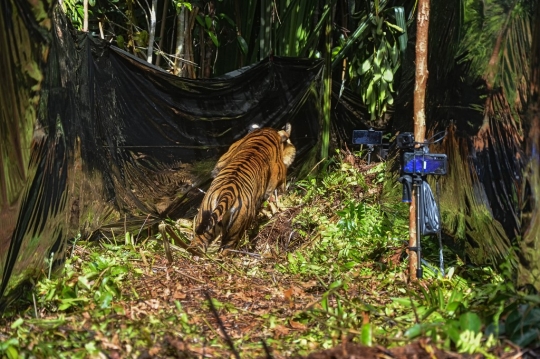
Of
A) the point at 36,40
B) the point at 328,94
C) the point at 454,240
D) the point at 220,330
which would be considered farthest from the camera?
the point at 328,94

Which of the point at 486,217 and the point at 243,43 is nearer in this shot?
the point at 486,217

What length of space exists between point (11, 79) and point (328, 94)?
538 centimetres

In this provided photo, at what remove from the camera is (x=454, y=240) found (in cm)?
595

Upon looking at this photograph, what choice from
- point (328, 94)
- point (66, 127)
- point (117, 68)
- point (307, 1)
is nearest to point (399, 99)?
point (328, 94)

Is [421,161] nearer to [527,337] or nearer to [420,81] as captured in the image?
[420,81]

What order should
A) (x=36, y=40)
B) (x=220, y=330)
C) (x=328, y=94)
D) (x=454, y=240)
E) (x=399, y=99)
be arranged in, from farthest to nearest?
(x=328, y=94), (x=399, y=99), (x=454, y=240), (x=36, y=40), (x=220, y=330)

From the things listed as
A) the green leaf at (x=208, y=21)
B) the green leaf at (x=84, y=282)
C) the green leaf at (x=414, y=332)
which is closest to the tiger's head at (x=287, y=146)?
the green leaf at (x=208, y=21)

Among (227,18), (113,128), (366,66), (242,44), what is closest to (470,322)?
(113,128)

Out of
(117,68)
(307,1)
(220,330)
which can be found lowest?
(220,330)

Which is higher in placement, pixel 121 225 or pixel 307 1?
pixel 307 1

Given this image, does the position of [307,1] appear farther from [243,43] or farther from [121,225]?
[121,225]

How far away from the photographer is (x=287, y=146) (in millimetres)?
8859

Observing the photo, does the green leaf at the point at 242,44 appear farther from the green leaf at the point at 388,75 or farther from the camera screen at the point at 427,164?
the camera screen at the point at 427,164

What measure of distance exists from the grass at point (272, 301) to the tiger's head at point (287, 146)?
143cm
